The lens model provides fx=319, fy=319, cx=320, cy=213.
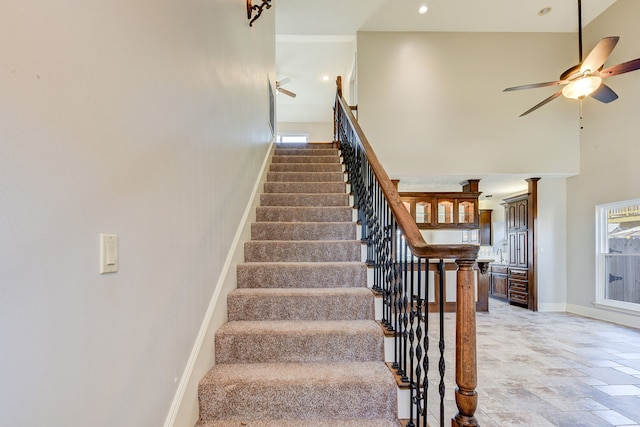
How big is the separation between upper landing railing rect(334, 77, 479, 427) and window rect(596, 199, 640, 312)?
12.2 feet

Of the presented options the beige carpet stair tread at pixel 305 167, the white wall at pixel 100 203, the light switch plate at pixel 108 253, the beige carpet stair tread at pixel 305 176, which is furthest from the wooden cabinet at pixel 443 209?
the light switch plate at pixel 108 253

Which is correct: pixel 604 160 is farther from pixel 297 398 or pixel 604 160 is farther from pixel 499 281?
pixel 297 398

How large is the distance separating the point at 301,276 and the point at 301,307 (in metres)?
0.30

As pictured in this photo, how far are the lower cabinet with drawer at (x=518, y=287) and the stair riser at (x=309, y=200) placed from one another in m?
4.77

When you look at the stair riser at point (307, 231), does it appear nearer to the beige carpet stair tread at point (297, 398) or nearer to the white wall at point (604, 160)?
the beige carpet stair tread at point (297, 398)

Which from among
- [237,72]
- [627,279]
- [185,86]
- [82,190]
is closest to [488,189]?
[627,279]

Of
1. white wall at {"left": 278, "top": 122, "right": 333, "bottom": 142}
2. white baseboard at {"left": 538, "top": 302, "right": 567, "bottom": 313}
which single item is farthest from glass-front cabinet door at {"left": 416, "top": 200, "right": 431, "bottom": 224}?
white wall at {"left": 278, "top": 122, "right": 333, "bottom": 142}

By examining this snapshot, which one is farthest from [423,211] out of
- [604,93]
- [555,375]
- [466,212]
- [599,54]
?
[555,375]

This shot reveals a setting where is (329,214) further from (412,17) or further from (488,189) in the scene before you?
(488,189)

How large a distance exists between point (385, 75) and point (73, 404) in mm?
5745

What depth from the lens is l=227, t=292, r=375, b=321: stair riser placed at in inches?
79.9

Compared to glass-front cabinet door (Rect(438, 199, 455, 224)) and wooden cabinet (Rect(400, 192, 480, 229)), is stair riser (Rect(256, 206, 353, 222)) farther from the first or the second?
glass-front cabinet door (Rect(438, 199, 455, 224))

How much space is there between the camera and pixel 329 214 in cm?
313

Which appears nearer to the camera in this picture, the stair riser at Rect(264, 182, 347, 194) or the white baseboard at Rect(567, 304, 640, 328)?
the stair riser at Rect(264, 182, 347, 194)
